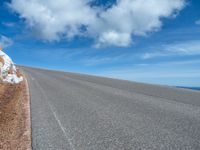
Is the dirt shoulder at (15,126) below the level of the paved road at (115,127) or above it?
below

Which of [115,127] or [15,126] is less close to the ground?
[115,127]

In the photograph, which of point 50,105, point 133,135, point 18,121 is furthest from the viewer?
point 50,105

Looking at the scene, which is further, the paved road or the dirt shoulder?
the dirt shoulder

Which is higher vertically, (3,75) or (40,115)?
(3,75)

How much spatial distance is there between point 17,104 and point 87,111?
3912 millimetres

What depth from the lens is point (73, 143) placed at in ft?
20.5

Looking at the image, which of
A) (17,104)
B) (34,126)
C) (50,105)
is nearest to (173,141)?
(34,126)

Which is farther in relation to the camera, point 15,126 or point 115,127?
point 15,126

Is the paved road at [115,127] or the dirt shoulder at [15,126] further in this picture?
the dirt shoulder at [15,126]

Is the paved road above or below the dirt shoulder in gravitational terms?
above

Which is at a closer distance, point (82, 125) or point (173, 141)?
point (173, 141)

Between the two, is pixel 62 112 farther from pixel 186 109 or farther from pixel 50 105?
pixel 186 109

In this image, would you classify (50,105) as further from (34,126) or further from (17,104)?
(34,126)

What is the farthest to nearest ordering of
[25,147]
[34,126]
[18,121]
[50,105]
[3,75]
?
[3,75] < [50,105] < [18,121] < [34,126] < [25,147]
